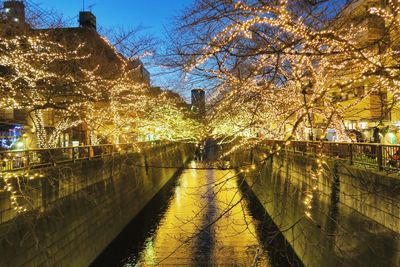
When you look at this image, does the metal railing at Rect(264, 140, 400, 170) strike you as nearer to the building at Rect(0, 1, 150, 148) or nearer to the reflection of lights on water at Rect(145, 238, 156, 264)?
the reflection of lights on water at Rect(145, 238, 156, 264)

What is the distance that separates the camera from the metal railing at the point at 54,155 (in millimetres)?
12148

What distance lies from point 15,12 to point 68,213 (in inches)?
282

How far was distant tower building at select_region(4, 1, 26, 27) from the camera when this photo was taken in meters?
12.4

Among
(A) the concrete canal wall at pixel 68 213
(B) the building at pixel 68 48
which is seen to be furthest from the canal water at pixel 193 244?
(B) the building at pixel 68 48

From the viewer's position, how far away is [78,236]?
15.0m

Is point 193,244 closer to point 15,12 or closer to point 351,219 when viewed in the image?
point 351,219

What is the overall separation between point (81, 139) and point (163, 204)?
1391 centimetres

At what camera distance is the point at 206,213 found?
23328 mm

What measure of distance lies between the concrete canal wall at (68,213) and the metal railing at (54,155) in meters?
0.37

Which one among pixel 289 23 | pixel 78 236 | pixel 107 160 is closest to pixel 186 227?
pixel 107 160

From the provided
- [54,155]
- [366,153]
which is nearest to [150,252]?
[54,155]

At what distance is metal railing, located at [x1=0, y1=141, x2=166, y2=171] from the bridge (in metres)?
0.06

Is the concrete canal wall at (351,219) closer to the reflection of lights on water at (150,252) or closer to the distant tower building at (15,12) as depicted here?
the reflection of lights on water at (150,252)

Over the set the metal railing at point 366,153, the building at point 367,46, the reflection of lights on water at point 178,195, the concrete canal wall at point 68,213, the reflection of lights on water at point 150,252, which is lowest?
the reflection of lights on water at point 150,252
